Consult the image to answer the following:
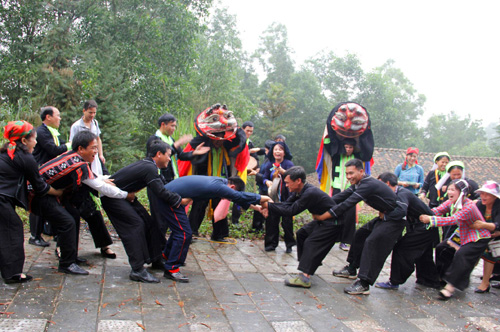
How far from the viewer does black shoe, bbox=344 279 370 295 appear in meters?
5.03

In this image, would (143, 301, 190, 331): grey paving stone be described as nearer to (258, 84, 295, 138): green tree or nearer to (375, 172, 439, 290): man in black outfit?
(375, 172, 439, 290): man in black outfit

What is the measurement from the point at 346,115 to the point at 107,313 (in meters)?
4.66

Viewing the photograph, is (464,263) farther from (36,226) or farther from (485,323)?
(36,226)

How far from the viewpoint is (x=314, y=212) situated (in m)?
5.34

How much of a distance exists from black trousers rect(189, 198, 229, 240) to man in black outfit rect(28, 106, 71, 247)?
2.09 metres

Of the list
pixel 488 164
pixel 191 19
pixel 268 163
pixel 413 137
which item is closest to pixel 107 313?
pixel 268 163

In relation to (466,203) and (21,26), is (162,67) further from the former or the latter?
(466,203)

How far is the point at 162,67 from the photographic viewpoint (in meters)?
17.6

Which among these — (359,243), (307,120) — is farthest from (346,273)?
(307,120)

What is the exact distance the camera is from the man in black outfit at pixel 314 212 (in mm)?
5160

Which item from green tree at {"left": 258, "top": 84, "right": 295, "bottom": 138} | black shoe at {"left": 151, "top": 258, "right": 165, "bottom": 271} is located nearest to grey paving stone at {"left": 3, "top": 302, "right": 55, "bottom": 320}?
black shoe at {"left": 151, "top": 258, "right": 165, "bottom": 271}

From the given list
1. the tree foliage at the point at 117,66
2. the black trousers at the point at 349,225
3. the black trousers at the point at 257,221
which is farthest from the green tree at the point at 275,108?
the black trousers at the point at 349,225

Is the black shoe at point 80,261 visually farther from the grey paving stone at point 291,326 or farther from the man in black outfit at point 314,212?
the grey paving stone at point 291,326

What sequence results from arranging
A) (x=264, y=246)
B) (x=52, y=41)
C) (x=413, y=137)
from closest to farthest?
(x=264, y=246) → (x=52, y=41) → (x=413, y=137)
